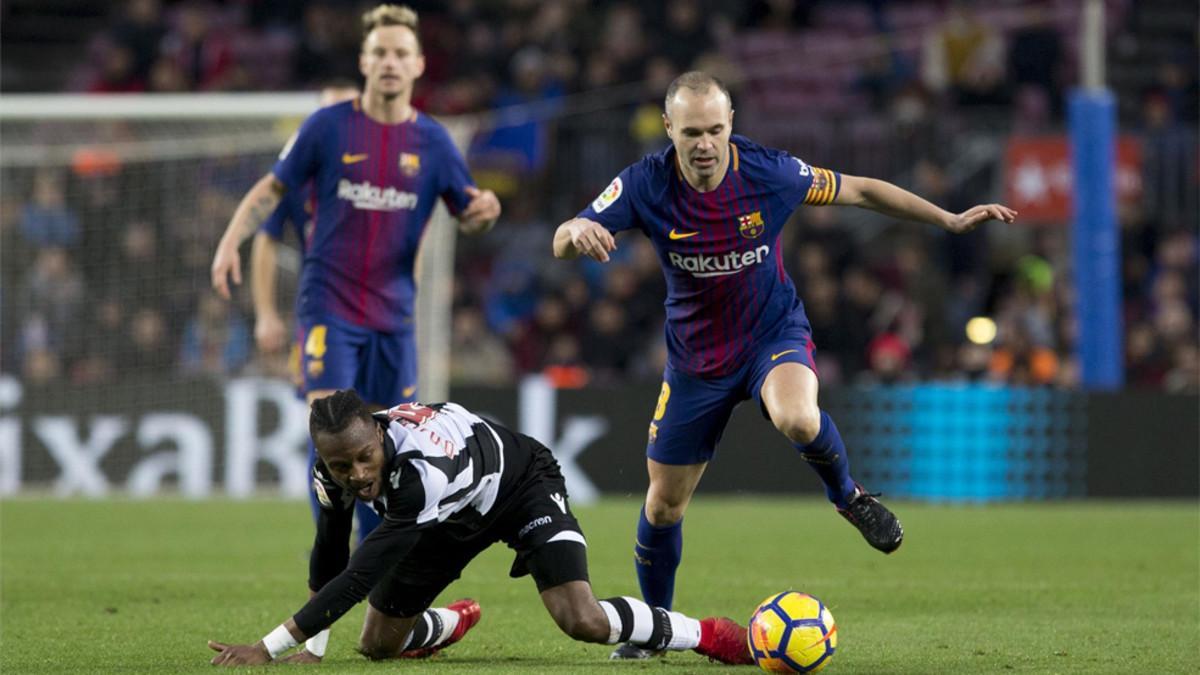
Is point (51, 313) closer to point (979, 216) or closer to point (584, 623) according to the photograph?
Answer: point (584, 623)

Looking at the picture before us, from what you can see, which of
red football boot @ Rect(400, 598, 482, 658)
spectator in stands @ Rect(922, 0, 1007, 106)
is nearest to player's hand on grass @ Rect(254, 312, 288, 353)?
red football boot @ Rect(400, 598, 482, 658)

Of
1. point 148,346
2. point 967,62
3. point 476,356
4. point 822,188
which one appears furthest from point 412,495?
point 967,62

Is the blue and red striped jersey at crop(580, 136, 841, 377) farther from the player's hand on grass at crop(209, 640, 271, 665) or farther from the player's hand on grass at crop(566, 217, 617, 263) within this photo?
the player's hand on grass at crop(209, 640, 271, 665)

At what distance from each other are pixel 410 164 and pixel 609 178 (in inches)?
350

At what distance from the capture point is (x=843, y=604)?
8.14 m

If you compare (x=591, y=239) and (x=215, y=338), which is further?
(x=215, y=338)

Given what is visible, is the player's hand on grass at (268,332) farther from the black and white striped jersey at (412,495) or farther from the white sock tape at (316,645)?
the white sock tape at (316,645)

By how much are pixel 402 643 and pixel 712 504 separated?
323 inches

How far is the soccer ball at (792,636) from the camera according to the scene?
5918 millimetres

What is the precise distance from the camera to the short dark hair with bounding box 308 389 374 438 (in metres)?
5.60

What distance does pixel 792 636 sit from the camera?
5.92 meters

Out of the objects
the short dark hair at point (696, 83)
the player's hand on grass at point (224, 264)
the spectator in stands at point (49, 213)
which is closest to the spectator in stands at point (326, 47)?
the spectator in stands at point (49, 213)

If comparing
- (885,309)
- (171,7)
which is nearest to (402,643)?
(885,309)

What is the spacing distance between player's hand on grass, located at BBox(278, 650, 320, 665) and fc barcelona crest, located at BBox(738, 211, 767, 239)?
7.10ft
